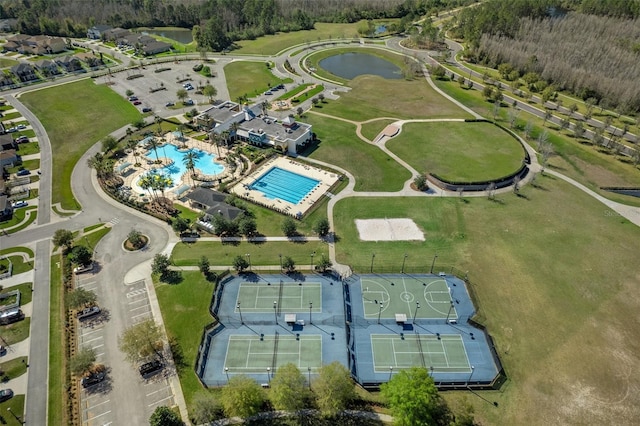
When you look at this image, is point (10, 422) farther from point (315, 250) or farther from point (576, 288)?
point (576, 288)

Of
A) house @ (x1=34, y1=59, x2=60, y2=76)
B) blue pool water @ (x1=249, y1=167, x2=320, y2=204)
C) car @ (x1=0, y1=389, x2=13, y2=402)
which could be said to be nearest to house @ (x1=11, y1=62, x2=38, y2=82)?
house @ (x1=34, y1=59, x2=60, y2=76)

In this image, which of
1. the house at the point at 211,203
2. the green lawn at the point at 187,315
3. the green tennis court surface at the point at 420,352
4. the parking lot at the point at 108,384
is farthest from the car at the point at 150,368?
the house at the point at 211,203

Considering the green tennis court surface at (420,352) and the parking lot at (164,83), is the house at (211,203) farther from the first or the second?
the parking lot at (164,83)

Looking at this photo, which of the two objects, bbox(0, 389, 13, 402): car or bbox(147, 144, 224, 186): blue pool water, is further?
bbox(147, 144, 224, 186): blue pool water

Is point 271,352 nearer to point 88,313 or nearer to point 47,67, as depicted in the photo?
point 88,313

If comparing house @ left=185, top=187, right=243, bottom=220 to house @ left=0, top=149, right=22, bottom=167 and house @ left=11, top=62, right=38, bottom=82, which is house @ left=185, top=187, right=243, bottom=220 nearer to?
house @ left=0, top=149, right=22, bottom=167

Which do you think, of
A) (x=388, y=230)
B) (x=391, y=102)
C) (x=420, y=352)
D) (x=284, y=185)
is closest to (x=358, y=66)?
(x=391, y=102)

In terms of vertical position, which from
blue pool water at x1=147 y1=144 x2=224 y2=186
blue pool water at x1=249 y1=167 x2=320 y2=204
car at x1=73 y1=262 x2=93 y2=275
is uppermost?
blue pool water at x1=147 y1=144 x2=224 y2=186
